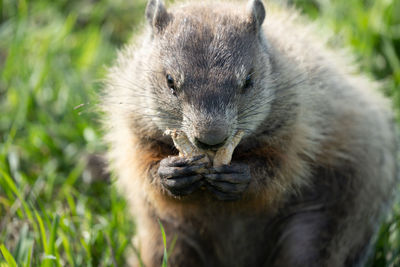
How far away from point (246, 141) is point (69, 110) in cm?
263

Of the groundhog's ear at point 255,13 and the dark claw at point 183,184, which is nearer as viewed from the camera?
the dark claw at point 183,184

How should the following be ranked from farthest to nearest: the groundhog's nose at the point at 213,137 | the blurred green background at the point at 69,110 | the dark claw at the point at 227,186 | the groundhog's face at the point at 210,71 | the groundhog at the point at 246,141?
the blurred green background at the point at 69,110 → the dark claw at the point at 227,186 → the groundhog at the point at 246,141 → the groundhog's face at the point at 210,71 → the groundhog's nose at the point at 213,137

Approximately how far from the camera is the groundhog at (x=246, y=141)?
3.81 meters

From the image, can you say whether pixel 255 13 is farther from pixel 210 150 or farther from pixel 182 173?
pixel 182 173

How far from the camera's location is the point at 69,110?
6191mm

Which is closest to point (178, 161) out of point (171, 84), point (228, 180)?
point (228, 180)

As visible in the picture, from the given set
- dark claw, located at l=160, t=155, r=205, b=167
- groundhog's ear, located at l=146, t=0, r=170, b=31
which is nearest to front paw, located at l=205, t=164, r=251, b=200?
dark claw, located at l=160, t=155, r=205, b=167

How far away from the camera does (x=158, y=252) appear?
4660mm

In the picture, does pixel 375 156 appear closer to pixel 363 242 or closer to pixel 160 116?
pixel 363 242

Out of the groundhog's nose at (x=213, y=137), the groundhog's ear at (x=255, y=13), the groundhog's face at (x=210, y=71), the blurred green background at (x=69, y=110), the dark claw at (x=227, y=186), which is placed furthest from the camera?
the blurred green background at (x=69, y=110)

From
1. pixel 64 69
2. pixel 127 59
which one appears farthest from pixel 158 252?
pixel 64 69

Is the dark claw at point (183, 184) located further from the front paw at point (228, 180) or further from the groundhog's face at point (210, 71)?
the groundhog's face at point (210, 71)

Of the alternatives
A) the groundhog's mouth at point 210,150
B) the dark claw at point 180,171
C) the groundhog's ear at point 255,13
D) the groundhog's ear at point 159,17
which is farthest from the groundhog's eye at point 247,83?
the groundhog's ear at point 159,17

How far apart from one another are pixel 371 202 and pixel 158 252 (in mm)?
1741
